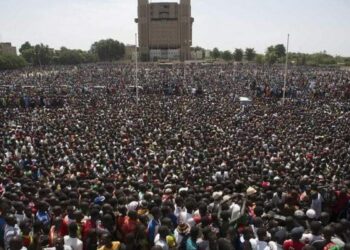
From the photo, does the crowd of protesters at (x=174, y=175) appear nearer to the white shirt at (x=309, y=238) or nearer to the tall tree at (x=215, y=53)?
the white shirt at (x=309, y=238)

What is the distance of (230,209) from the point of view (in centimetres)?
621

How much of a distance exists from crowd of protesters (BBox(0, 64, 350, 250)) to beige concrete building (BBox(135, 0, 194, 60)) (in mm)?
68578

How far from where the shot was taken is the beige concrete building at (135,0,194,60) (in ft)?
297

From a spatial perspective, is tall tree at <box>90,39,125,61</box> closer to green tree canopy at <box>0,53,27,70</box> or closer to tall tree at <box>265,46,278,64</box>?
green tree canopy at <box>0,53,27,70</box>

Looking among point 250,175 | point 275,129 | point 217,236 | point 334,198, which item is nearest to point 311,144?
point 275,129

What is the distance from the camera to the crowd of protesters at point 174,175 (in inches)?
208

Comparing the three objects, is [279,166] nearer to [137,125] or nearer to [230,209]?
[230,209]

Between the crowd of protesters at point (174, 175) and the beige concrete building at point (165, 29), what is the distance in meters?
68.6

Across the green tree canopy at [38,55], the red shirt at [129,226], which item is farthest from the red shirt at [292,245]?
the green tree canopy at [38,55]

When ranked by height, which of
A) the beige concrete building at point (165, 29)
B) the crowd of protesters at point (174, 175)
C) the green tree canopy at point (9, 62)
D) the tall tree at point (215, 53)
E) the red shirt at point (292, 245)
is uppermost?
the beige concrete building at point (165, 29)

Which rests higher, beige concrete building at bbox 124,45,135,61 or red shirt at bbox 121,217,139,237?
beige concrete building at bbox 124,45,135,61

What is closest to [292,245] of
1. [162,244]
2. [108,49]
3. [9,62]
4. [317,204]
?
[162,244]

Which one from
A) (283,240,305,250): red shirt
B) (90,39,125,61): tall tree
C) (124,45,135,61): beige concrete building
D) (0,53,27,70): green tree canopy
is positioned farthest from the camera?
(124,45,135,61): beige concrete building

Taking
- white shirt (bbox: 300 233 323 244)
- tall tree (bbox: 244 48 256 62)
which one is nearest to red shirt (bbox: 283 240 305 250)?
white shirt (bbox: 300 233 323 244)
